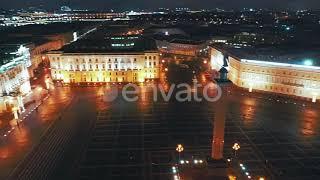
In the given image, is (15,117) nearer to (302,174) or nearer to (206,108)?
(206,108)

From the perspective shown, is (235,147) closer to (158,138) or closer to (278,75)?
(158,138)

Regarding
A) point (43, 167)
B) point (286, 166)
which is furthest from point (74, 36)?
point (286, 166)

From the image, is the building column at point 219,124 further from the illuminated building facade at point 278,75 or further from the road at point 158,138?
the illuminated building facade at point 278,75

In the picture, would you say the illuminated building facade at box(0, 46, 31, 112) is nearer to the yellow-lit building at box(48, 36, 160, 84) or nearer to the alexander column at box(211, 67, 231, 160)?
the yellow-lit building at box(48, 36, 160, 84)

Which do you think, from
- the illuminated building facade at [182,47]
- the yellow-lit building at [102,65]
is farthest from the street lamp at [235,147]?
the illuminated building facade at [182,47]

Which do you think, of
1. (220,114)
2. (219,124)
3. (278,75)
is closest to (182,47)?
(278,75)

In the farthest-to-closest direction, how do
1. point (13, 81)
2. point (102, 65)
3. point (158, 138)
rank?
point (102, 65)
point (13, 81)
point (158, 138)
